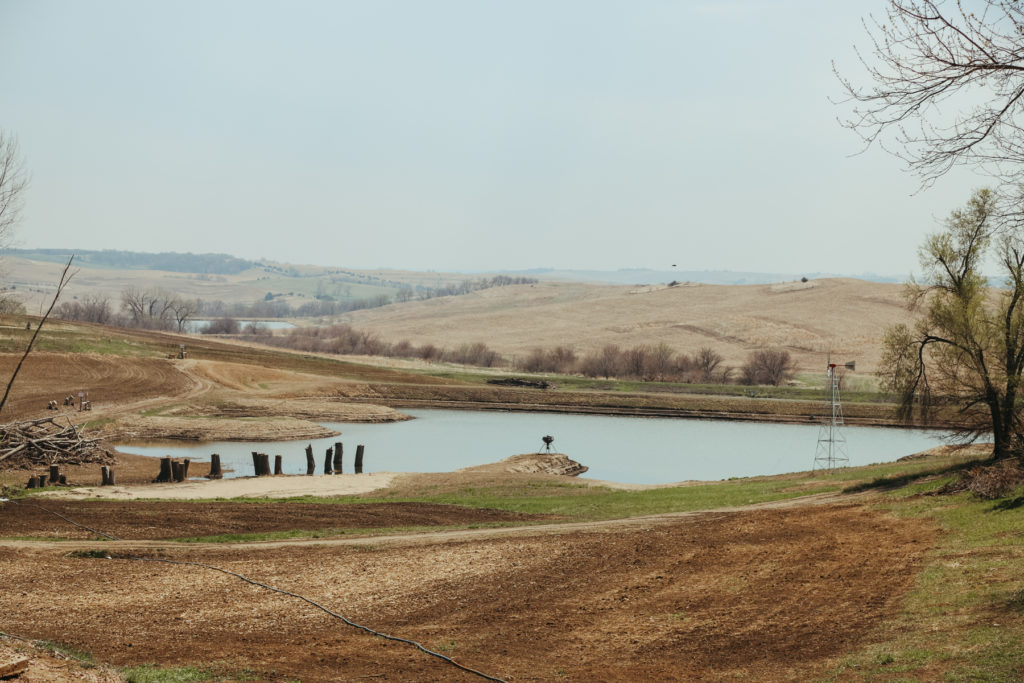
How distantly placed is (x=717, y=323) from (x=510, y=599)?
410 feet

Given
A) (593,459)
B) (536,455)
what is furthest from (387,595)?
(593,459)

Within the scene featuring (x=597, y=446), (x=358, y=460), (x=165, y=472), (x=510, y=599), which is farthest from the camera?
(x=597, y=446)

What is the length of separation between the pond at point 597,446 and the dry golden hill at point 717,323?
4491 cm

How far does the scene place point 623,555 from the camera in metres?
19.2

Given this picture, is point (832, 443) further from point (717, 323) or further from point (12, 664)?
point (717, 323)

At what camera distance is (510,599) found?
1623 centimetres

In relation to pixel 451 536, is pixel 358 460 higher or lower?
lower

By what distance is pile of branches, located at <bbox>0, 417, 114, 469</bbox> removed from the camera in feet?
110

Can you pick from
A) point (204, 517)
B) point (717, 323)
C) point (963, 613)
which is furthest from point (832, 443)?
point (717, 323)

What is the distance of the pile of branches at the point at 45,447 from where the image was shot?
Answer: 33.6 metres

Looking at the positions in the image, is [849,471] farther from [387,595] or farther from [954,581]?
[387,595]

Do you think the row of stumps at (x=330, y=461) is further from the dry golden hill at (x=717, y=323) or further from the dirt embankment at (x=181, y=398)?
the dry golden hill at (x=717, y=323)

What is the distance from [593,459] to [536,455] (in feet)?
22.9

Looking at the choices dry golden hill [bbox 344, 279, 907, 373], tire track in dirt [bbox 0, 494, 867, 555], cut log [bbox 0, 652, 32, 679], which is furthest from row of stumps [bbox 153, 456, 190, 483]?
dry golden hill [bbox 344, 279, 907, 373]
